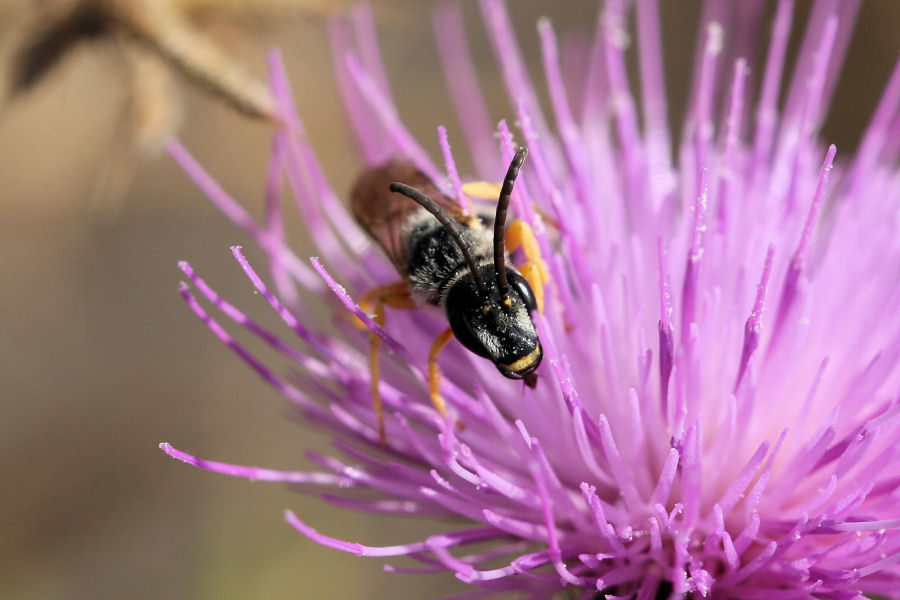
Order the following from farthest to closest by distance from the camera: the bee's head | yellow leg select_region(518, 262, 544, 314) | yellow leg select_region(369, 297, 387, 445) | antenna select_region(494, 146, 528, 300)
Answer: yellow leg select_region(369, 297, 387, 445) < yellow leg select_region(518, 262, 544, 314) < the bee's head < antenna select_region(494, 146, 528, 300)

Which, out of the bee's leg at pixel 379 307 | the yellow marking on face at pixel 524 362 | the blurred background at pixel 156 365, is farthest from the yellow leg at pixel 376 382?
the blurred background at pixel 156 365

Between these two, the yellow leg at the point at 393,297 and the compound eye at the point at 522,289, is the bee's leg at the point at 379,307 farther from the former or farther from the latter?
the compound eye at the point at 522,289

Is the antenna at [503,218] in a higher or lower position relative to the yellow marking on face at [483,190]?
lower

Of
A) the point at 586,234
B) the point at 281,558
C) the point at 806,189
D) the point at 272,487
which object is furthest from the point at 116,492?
the point at 806,189

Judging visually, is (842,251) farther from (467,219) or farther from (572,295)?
(467,219)

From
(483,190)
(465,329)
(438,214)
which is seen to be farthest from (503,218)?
(483,190)

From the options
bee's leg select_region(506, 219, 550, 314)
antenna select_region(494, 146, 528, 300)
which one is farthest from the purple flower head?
antenna select_region(494, 146, 528, 300)

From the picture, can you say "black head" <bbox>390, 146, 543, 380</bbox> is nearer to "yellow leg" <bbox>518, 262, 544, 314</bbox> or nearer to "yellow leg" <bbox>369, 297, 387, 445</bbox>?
"yellow leg" <bbox>518, 262, 544, 314</bbox>
